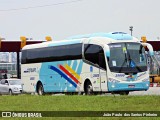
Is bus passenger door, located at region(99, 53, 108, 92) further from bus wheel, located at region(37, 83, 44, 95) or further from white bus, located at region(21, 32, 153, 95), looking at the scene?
bus wheel, located at region(37, 83, 44, 95)

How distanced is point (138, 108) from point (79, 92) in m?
13.5

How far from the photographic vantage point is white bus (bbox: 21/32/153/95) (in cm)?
2702

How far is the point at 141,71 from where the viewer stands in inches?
1081

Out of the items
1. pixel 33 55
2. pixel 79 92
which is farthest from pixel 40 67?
pixel 79 92

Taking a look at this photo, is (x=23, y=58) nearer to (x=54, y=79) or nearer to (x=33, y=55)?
(x=33, y=55)

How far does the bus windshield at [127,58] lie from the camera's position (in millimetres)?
27047

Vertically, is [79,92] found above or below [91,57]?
below

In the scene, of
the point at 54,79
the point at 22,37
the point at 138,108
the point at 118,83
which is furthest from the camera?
the point at 22,37

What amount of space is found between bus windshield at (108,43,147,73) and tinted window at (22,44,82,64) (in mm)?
2644

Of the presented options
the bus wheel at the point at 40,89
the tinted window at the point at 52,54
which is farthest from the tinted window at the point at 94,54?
the bus wheel at the point at 40,89

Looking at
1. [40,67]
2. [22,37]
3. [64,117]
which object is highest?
[22,37]

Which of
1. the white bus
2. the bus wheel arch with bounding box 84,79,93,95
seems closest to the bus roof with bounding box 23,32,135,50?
the white bus

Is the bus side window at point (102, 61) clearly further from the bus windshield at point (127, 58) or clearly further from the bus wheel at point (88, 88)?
the bus wheel at point (88, 88)

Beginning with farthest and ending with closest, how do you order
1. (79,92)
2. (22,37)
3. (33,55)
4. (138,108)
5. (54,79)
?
(22,37) → (33,55) → (54,79) → (79,92) → (138,108)
